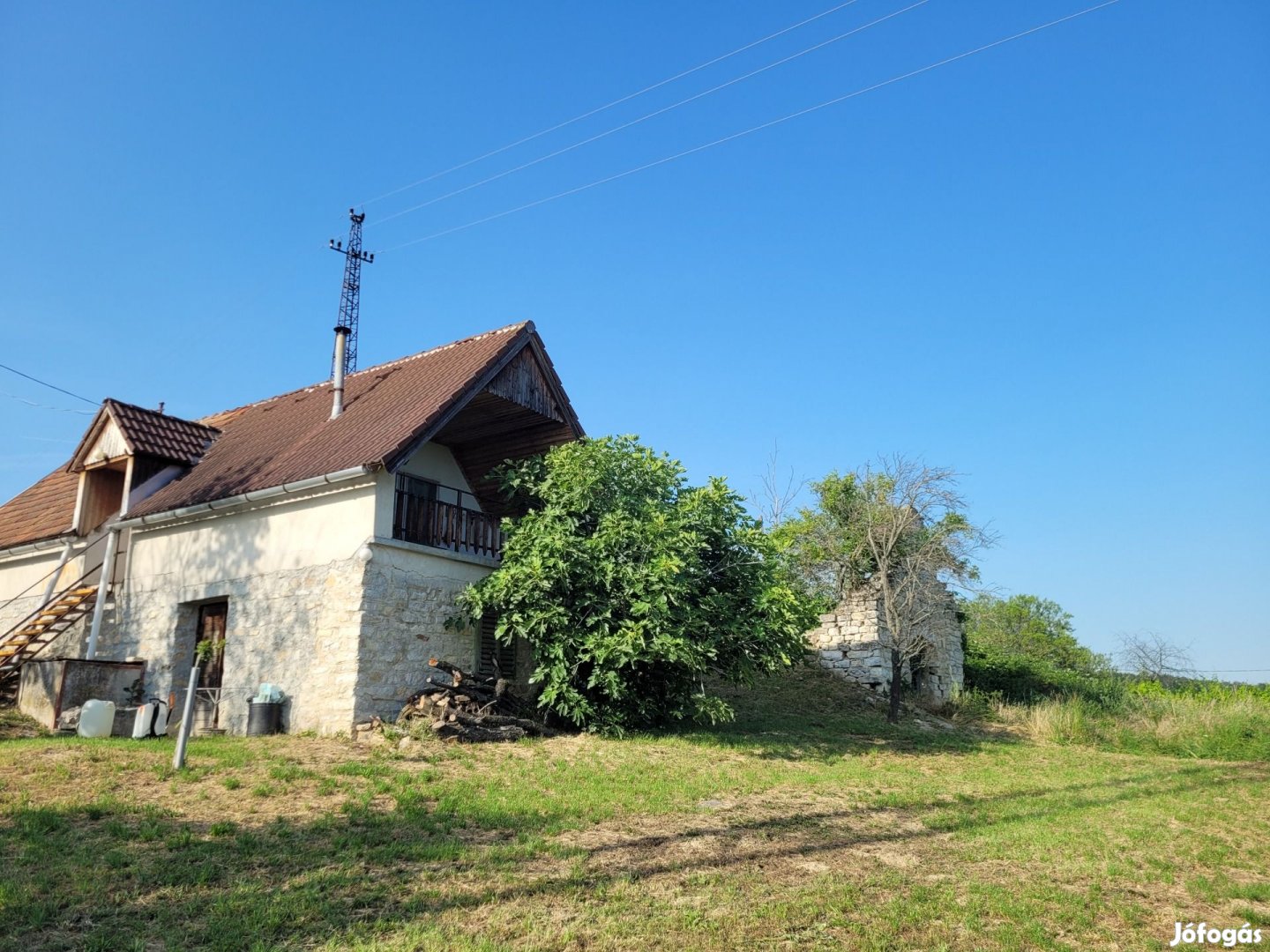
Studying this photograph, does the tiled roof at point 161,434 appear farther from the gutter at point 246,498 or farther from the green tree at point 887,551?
the green tree at point 887,551

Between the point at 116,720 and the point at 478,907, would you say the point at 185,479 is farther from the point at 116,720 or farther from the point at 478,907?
the point at 478,907

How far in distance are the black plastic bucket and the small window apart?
327cm

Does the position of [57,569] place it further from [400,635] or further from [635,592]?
[635,592]

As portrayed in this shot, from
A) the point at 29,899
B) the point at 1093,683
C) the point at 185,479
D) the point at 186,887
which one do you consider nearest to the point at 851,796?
the point at 186,887

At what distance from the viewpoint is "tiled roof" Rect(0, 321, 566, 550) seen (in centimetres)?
1484

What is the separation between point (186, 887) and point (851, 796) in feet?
24.5

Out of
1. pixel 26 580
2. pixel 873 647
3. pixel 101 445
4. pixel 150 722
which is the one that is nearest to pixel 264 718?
pixel 150 722

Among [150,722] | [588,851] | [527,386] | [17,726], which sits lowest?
[588,851]

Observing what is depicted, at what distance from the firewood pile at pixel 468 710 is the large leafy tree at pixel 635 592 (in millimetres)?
652

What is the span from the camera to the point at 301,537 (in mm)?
14844

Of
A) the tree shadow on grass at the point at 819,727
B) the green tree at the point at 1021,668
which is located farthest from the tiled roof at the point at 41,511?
the green tree at the point at 1021,668

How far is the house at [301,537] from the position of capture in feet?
45.8

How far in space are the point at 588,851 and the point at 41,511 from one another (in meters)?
17.8

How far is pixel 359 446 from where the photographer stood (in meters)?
14.6
